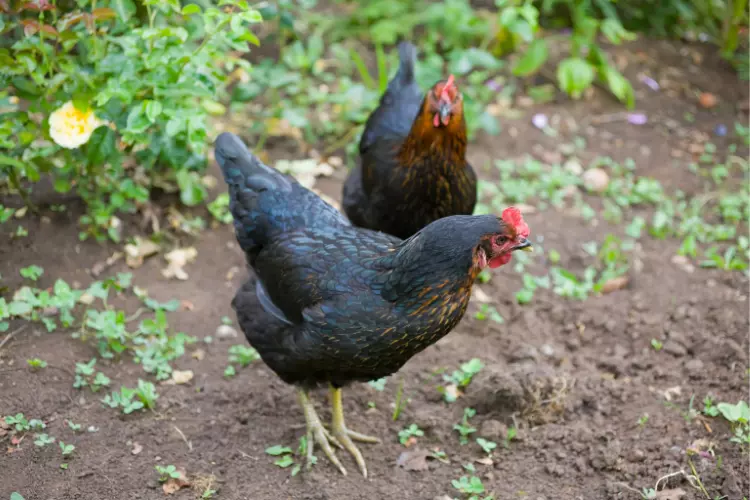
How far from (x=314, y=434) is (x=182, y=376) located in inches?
27.9

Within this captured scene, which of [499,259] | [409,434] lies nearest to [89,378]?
[409,434]

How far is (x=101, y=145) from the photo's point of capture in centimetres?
361

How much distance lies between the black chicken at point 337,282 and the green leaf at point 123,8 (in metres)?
0.70

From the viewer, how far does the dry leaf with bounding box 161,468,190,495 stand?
9.62ft

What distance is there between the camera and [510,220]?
2.76 meters

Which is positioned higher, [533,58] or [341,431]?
[533,58]

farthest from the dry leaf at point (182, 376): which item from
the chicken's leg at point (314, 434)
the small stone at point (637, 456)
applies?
the small stone at point (637, 456)

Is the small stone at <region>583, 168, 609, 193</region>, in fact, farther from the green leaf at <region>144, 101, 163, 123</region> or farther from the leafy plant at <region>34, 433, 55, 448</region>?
the leafy plant at <region>34, 433, 55, 448</region>

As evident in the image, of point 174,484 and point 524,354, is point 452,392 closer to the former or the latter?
point 524,354

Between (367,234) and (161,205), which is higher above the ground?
(367,234)

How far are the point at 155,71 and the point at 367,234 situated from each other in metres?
1.27

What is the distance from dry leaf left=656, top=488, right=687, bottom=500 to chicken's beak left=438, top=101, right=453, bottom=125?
76.4 inches

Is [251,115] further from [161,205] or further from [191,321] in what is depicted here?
[191,321]

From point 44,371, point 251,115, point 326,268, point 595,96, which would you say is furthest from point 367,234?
point 595,96
